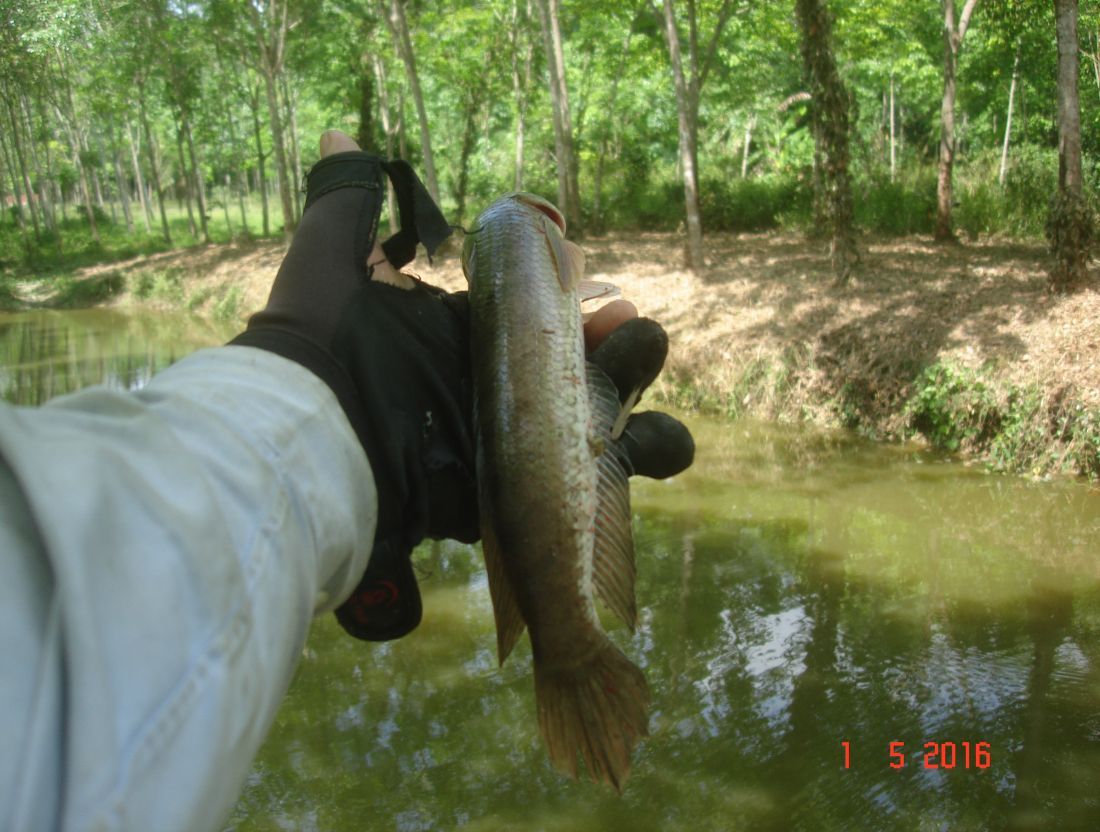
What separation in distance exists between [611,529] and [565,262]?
0.56 metres

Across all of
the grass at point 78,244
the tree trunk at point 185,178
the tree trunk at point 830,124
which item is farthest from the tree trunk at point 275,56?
the tree trunk at point 830,124

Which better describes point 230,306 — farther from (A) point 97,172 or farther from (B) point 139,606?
(A) point 97,172

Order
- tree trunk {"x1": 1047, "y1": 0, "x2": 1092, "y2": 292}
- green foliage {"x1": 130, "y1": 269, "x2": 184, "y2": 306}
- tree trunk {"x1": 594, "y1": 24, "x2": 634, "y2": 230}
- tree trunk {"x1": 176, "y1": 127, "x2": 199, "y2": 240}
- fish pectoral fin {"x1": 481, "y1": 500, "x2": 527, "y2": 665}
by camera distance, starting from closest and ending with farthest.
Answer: fish pectoral fin {"x1": 481, "y1": 500, "x2": 527, "y2": 665}
tree trunk {"x1": 1047, "y1": 0, "x2": 1092, "y2": 292}
tree trunk {"x1": 594, "y1": 24, "x2": 634, "y2": 230}
green foliage {"x1": 130, "y1": 269, "x2": 184, "y2": 306}
tree trunk {"x1": 176, "y1": 127, "x2": 199, "y2": 240}

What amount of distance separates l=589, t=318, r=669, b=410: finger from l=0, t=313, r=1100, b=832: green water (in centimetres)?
236

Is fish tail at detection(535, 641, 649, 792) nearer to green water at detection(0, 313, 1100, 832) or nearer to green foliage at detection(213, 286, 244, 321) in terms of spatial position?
green water at detection(0, 313, 1100, 832)

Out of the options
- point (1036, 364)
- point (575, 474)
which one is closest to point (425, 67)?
point (1036, 364)

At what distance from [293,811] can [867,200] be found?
17217 millimetres

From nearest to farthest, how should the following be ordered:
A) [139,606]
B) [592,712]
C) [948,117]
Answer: [139,606] → [592,712] → [948,117]

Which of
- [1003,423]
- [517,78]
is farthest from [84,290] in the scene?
[1003,423]

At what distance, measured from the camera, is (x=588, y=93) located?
26.2m

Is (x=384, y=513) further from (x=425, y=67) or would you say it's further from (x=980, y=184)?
(x=425, y=67)

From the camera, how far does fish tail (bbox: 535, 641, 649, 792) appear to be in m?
1.48

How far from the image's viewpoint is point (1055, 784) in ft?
15.3

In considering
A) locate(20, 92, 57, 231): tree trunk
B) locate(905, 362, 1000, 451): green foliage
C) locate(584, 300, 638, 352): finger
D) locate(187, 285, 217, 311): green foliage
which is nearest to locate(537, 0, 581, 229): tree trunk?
locate(905, 362, 1000, 451): green foliage
